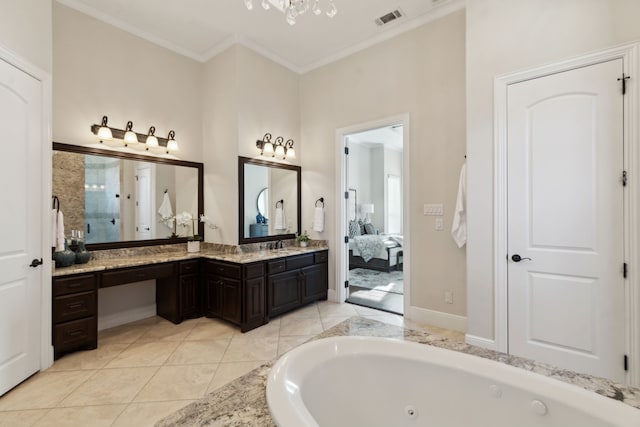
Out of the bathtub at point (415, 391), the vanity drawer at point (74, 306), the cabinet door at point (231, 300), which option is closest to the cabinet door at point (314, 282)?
the cabinet door at point (231, 300)

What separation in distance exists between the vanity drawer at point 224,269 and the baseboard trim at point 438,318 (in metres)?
2.10

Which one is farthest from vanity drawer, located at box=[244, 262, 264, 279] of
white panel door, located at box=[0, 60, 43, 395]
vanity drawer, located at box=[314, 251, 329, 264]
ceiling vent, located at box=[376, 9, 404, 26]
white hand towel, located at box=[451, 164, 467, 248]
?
ceiling vent, located at box=[376, 9, 404, 26]

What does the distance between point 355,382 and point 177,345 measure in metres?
2.14

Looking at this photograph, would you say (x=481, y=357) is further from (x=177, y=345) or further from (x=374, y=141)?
(x=374, y=141)

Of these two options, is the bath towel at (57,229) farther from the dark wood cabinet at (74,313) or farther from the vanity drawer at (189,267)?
the vanity drawer at (189,267)

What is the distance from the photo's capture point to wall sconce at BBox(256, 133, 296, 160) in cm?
402

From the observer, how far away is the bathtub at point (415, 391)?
1.14 meters

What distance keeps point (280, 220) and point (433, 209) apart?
2133mm

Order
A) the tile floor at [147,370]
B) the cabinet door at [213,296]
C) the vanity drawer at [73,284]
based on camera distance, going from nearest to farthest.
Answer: the tile floor at [147,370], the vanity drawer at [73,284], the cabinet door at [213,296]

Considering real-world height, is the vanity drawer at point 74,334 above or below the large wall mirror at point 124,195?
below

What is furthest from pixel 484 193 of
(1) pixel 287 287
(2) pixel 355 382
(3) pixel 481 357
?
(1) pixel 287 287

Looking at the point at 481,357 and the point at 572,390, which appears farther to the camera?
the point at 481,357

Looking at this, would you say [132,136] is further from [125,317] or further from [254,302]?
[254,302]

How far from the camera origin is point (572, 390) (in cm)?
118
